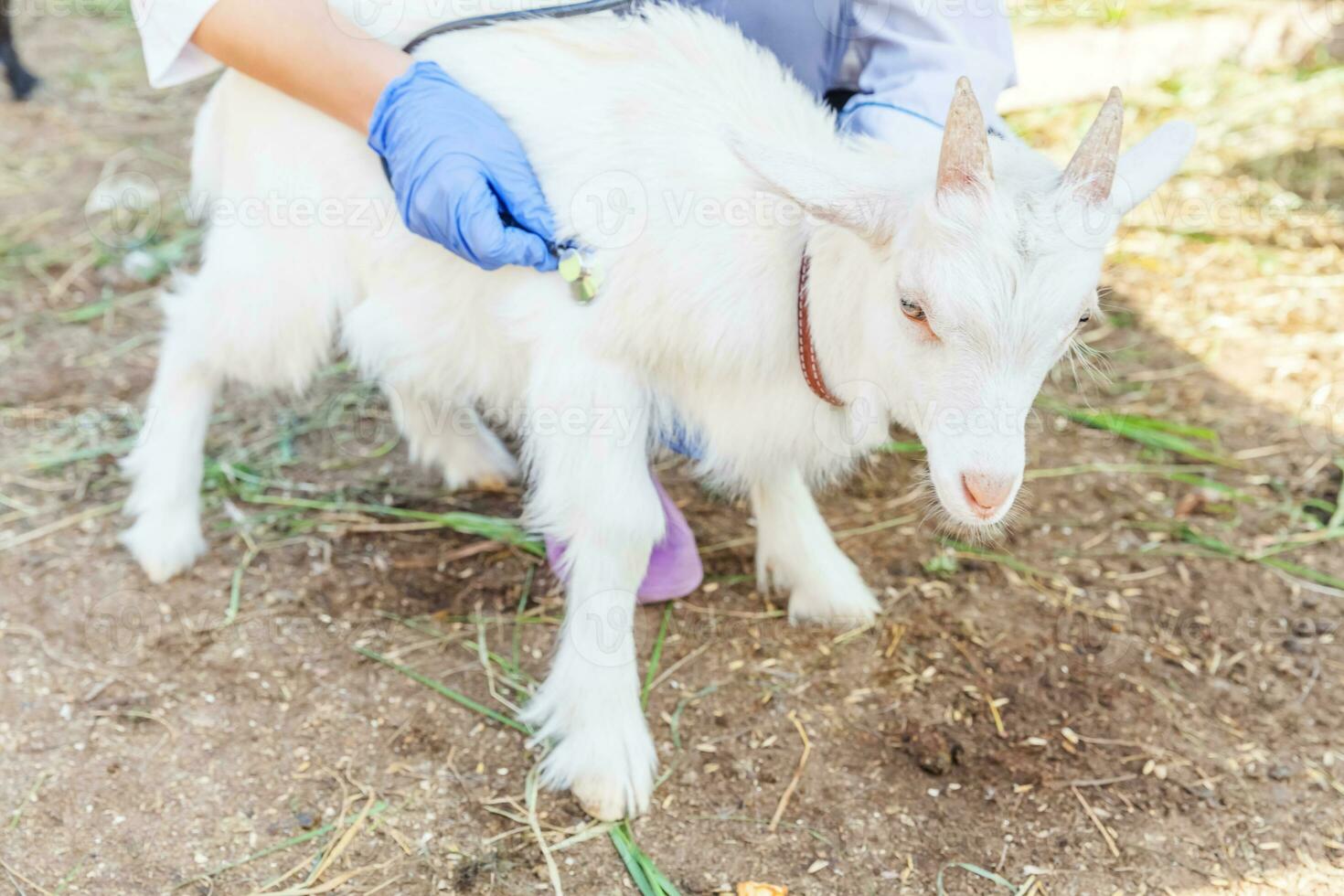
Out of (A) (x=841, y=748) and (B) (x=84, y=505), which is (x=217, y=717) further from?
(A) (x=841, y=748)

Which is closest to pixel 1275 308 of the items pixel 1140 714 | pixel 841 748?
pixel 1140 714

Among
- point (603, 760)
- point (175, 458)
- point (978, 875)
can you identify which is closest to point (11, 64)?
point (175, 458)

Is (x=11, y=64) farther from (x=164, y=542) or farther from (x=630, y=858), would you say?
(x=630, y=858)

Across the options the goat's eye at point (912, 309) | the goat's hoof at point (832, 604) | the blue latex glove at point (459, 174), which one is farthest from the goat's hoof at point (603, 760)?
the goat's eye at point (912, 309)

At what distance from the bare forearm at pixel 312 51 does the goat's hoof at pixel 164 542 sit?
0.98 metres

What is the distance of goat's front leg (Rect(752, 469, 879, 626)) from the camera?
2406 millimetres

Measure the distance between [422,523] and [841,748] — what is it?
3.61ft

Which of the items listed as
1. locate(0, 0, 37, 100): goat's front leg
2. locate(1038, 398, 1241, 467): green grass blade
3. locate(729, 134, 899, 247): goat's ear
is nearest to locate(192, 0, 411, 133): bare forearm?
locate(729, 134, 899, 247): goat's ear

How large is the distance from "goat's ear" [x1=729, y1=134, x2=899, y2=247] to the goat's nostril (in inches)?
13.6

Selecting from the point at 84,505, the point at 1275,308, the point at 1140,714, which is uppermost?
the point at 1275,308

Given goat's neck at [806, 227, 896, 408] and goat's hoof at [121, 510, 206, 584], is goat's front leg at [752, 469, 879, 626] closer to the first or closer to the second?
goat's neck at [806, 227, 896, 408]

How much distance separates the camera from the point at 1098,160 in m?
1.49

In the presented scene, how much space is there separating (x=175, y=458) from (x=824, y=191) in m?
1.68

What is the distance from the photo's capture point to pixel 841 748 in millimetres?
2137
